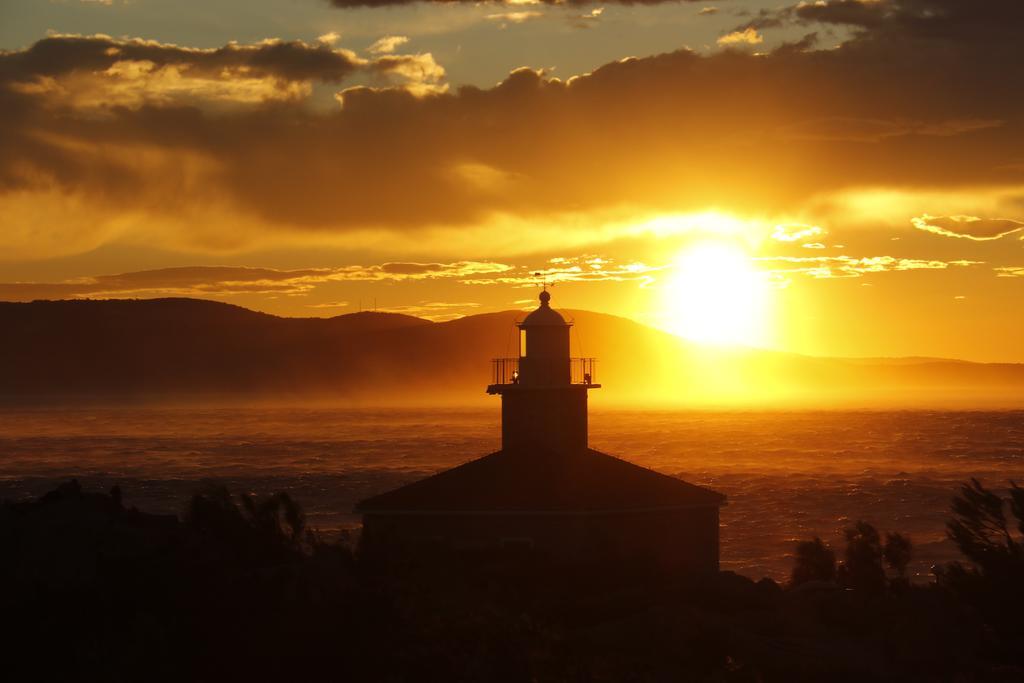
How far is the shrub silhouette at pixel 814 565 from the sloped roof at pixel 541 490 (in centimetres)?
582

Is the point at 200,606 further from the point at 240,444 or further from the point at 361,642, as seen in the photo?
the point at 240,444

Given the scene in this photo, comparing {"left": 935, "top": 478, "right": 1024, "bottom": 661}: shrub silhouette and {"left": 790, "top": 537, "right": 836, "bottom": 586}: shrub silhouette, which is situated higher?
{"left": 935, "top": 478, "right": 1024, "bottom": 661}: shrub silhouette

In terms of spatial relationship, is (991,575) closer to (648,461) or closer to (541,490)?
(541,490)

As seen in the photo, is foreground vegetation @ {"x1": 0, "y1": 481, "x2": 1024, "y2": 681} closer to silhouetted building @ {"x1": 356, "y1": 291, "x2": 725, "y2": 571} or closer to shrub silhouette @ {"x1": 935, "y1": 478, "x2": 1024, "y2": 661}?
shrub silhouette @ {"x1": 935, "y1": 478, "x2": 1024, "y2": 661}

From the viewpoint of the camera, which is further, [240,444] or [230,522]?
[240,444]

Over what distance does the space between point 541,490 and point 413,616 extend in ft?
24.7

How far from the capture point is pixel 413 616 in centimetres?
1557

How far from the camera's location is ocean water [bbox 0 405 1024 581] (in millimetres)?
67625

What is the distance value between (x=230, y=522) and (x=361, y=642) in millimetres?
5998

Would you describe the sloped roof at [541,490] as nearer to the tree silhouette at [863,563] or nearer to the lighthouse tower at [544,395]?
the lighthouse tower at [544,395]

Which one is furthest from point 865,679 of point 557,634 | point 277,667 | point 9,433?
point 9,433

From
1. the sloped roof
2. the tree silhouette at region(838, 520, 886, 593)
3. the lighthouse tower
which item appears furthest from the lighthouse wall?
the tree silhouette at region(838, 520, 886, 593)

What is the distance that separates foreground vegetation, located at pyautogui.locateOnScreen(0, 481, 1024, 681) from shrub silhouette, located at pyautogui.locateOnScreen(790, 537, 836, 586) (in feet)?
23.1

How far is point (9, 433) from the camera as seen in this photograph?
520 ft
